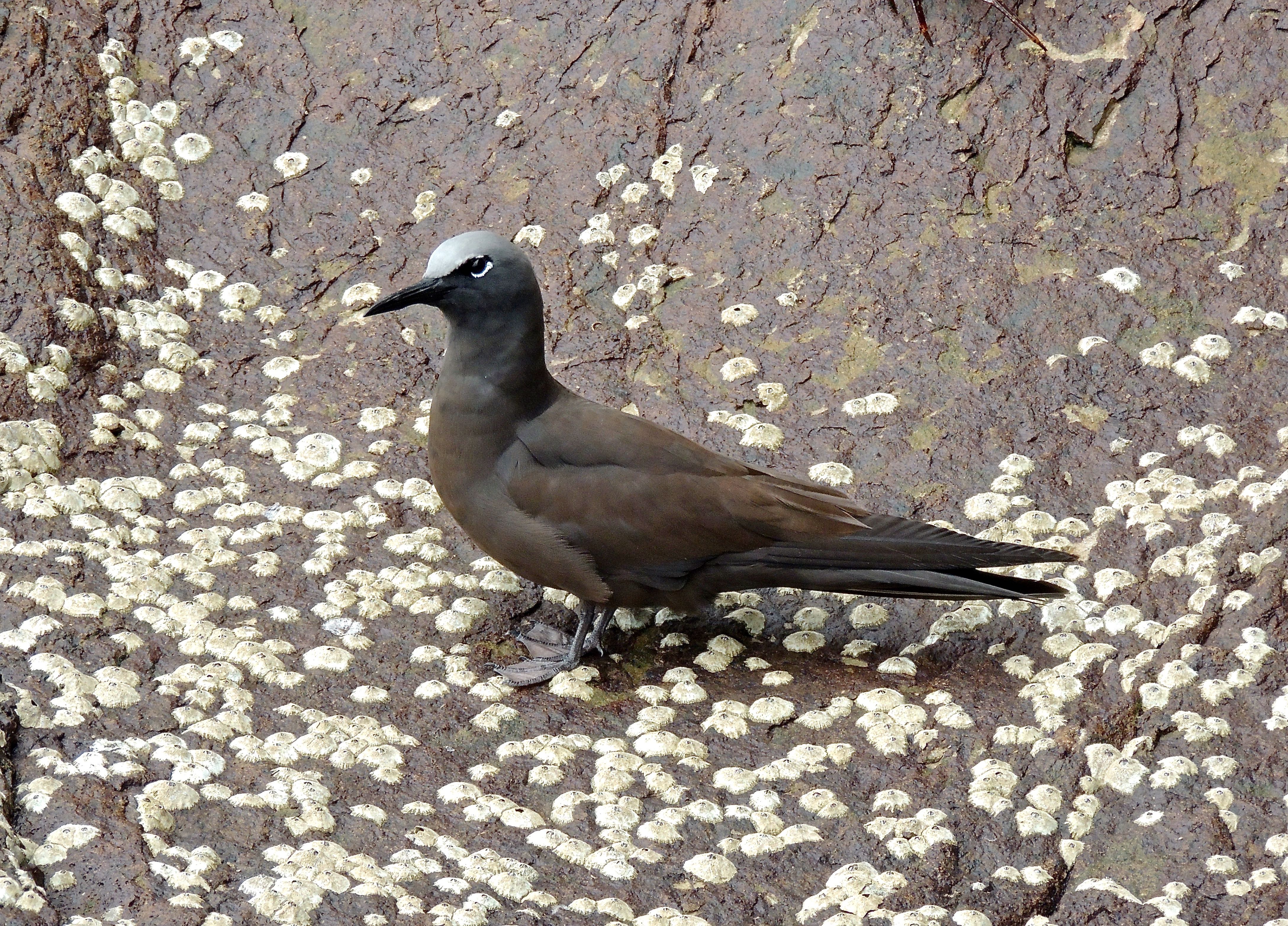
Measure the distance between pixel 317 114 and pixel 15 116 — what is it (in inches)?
48.2

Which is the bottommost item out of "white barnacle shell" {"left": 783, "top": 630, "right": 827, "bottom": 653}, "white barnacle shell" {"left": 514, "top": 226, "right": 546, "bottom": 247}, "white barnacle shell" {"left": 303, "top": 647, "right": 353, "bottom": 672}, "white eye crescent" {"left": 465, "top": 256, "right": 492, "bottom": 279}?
"white barnacle shell" {"left": 303, "top": 647, "right": 353, "bottom": 672}

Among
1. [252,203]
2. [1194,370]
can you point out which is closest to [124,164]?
[252,203]

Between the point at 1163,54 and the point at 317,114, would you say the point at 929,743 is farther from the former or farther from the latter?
the point at 317,114

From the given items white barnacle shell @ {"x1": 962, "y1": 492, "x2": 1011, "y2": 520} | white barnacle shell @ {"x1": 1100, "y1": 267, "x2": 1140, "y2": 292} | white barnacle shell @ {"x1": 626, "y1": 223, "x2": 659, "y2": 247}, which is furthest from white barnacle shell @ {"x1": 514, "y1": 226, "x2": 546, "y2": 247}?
white barnacle shell @ {"x1": 1100, "y1": 267, "x2": 1140, "y2": 292}

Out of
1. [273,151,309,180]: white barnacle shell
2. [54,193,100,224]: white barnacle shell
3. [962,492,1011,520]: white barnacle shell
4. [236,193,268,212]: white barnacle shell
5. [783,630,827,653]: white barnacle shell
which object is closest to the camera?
[783,630,827,653]: white barnacle shell

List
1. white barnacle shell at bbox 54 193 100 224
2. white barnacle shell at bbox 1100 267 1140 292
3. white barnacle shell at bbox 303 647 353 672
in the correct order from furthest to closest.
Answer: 1. white barnacle shell at bbox 54 193 100 224
2. white barnacle shell at bbox 1100 267 1140 292
3. white barnacle shell at bbox 303 647 353 672

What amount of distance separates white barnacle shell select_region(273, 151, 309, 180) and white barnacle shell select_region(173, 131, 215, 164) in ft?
0.96

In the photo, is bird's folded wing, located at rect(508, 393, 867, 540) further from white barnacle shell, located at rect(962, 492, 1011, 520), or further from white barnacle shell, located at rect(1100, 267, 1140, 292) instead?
white barnacle shell, located at rect(1100, 267, 1140, 292)

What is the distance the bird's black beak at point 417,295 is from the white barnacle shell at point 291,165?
1.76 m

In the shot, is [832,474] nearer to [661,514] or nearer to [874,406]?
[874,406]

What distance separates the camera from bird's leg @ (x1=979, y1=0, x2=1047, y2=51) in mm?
5785

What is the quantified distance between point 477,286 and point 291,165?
192 cm

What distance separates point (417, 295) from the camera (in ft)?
14.7

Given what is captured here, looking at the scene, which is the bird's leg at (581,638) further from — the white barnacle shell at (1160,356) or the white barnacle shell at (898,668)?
the white barnacle shell at (1160,356)
